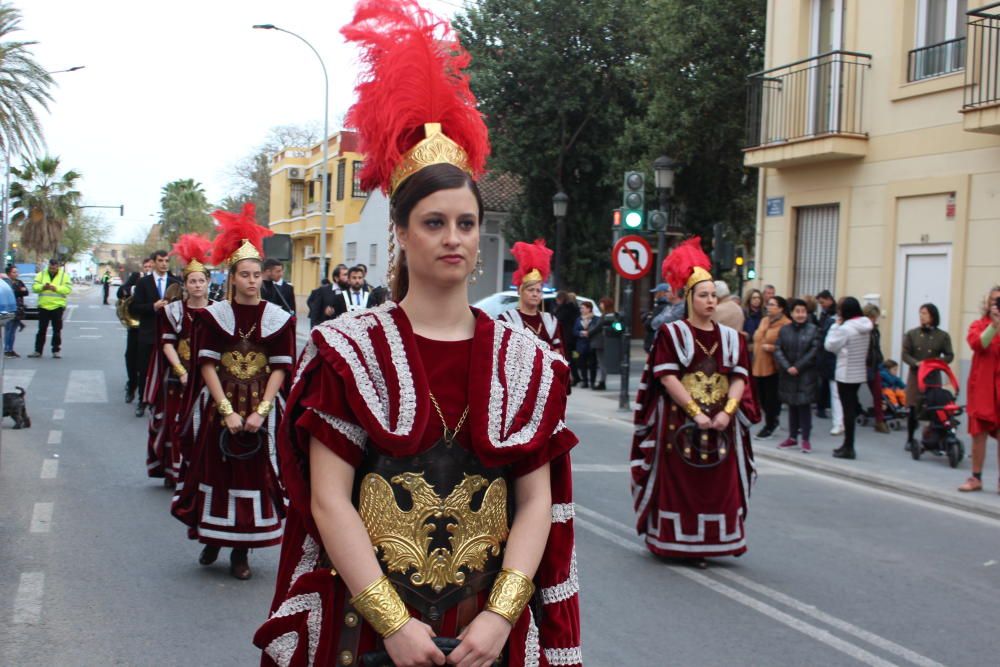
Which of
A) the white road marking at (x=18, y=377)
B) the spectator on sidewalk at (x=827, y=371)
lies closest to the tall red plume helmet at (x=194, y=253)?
the spectator on sidewalk at (x=827, y=371)

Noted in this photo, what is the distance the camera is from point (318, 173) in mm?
57719

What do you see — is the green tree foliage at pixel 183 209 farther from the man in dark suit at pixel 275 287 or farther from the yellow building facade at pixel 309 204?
the man in dark suit at pixel 275 287

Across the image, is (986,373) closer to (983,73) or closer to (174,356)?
(983,73)

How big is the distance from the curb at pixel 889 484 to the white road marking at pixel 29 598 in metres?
7.92

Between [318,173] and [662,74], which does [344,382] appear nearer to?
[662,74]

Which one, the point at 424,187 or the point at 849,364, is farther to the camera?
the point at 849,364

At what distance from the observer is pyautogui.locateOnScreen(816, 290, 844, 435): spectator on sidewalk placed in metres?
14.1

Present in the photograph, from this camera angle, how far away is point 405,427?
2.48m

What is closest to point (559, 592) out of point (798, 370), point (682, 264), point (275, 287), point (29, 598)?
point (29, 598)

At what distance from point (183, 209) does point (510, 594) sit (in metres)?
91.7

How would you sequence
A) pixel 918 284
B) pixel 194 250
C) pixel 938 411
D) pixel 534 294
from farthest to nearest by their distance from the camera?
1. pixel 918 284
2. pixel 938 411
3. pixel 534 294
4. pixel 194 250

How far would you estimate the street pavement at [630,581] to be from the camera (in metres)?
5.48

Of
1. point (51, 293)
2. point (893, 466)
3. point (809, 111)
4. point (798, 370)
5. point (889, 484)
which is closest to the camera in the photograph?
point (889, 484)

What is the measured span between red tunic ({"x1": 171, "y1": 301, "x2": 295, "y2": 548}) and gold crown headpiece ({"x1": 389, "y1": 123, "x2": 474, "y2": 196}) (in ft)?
13.1
